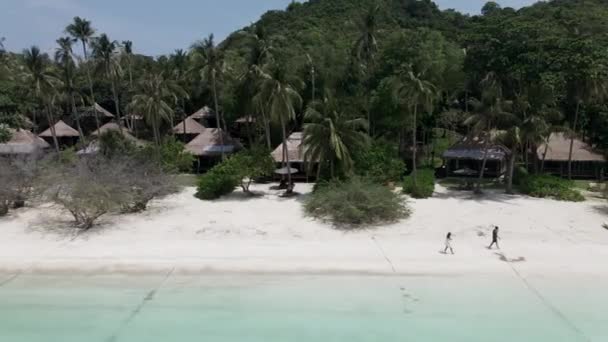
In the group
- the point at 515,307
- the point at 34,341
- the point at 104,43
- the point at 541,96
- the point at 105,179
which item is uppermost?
the point at 104,43

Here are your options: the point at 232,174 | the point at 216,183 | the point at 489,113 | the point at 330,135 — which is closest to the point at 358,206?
the point at 330,135

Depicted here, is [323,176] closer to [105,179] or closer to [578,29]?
[105,179]

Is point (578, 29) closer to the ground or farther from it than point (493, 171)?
farther from it

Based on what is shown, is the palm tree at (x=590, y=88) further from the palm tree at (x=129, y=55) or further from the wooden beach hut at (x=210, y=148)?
the palm tree at (x=129, y=55)

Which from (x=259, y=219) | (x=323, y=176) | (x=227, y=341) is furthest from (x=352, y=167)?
(x=227, y=341)

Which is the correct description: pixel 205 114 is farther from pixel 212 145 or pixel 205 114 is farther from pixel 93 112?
pixel 93 112

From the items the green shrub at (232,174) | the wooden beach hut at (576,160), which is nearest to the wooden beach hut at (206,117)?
the green shrub at (232,174)

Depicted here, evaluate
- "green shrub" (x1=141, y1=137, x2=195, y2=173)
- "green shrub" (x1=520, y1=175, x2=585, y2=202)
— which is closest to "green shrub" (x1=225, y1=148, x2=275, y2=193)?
"green shrub" (x1=141, y1=137, x2=195, y2=173)
